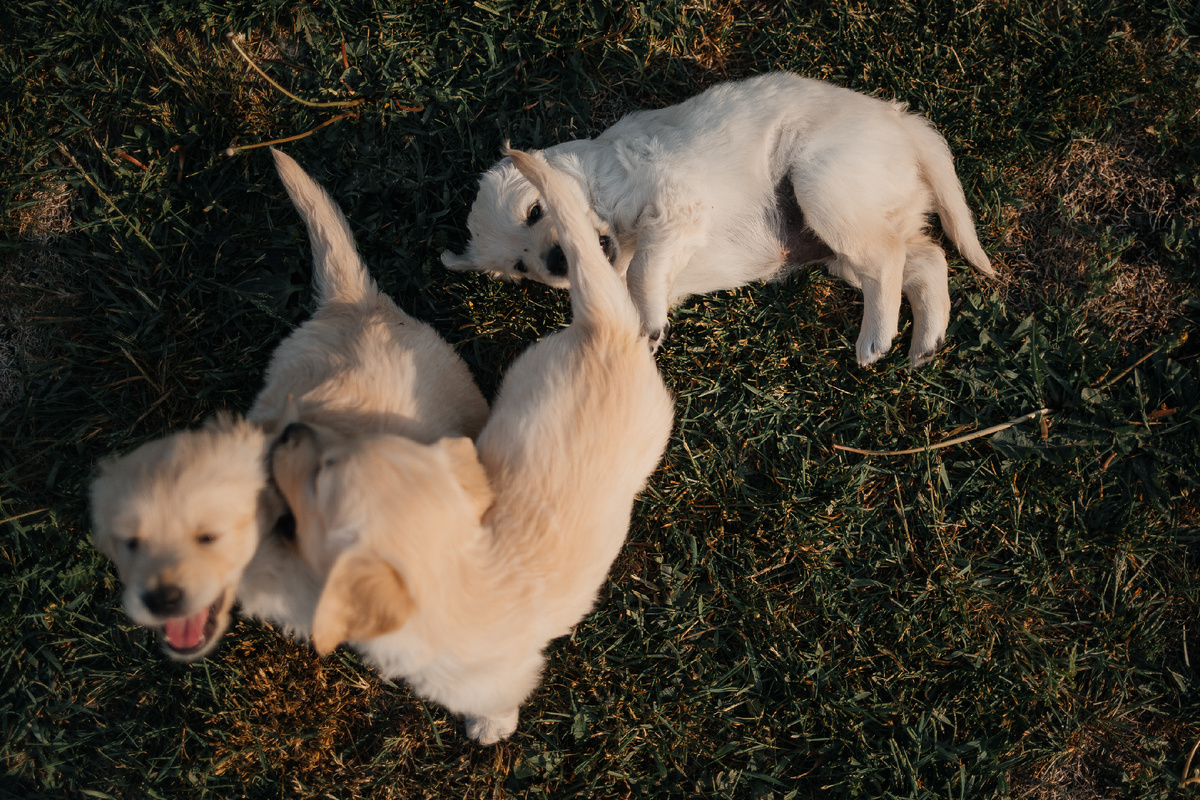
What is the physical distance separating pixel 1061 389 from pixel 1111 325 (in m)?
0.39

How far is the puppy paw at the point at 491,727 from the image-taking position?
2822 millimetres

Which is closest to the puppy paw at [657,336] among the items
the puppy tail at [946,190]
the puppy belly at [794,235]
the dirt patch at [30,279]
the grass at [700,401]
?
the grass at [700,401]

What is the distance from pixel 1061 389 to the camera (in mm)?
3127

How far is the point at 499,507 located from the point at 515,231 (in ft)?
4.24

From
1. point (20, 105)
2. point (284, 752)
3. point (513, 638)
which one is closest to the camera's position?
point (513, 638)

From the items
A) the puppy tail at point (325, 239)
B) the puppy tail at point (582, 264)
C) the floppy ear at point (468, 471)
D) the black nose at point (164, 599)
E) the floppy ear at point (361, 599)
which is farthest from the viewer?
the puppy tail at point (325, 239)

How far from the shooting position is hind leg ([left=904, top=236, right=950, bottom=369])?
2.97 metres

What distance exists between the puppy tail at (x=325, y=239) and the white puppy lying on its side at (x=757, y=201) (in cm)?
57

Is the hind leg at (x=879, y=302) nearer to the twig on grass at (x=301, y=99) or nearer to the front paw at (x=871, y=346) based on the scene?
the front paw at (x=871, y=346)

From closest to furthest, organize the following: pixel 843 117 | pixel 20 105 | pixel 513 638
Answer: pixel 513 638, pixel 843 117, pixel 20 105

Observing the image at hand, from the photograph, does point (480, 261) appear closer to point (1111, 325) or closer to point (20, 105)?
point (20, 105)

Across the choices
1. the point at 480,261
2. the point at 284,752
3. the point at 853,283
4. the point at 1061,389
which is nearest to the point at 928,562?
the point at 1061,389

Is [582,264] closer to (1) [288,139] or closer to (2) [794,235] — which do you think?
(2) [794,235]

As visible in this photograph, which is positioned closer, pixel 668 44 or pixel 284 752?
pixel 284 752
